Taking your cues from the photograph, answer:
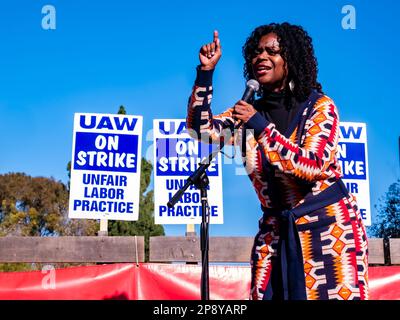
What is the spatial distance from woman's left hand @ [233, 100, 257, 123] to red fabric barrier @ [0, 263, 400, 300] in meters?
3.75

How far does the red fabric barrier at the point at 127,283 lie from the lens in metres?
5.70

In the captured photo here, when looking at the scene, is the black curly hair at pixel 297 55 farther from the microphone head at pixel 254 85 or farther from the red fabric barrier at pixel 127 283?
the red fabric barrier at pixel 127 283

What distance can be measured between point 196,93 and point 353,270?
1012mm

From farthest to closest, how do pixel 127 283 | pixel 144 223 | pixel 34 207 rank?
pixel 34 207 < pixel 144 223 < pixel 127 283

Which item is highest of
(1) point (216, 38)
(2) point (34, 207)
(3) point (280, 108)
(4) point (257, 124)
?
(2) point (34, 207)

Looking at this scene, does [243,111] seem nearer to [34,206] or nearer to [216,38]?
[216,38]

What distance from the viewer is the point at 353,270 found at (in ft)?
7.33

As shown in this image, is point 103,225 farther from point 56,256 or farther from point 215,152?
point 215,152

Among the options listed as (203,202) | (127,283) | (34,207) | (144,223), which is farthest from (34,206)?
(203,202)

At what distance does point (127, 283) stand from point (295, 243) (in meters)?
3.76

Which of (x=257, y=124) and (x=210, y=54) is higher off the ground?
(x=210, y=54)

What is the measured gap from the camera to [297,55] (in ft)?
8.43

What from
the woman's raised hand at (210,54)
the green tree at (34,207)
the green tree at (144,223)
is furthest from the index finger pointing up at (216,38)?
the green tree at (34,207)
